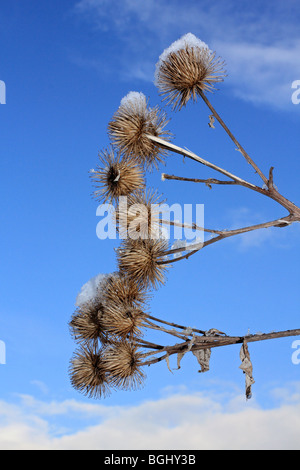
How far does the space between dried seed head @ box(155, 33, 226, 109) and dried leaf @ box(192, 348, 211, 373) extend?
2.85m

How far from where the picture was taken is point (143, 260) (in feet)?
20.1

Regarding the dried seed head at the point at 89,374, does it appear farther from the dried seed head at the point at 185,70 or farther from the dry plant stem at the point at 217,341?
the dried seed head at the point at 185,70

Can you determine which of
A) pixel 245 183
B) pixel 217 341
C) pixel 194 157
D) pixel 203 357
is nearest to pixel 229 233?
pixel 245 183

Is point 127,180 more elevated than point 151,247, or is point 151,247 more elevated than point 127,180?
point 127,180

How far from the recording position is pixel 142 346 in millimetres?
6406

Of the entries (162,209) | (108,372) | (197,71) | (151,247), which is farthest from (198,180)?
(108,372)

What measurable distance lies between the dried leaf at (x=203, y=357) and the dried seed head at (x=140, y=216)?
1460 millimetres

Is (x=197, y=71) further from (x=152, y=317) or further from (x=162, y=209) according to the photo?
(x=152, y=317)

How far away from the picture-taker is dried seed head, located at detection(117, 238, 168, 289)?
6.14 metres

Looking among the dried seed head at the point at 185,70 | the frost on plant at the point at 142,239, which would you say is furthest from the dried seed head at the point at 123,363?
the dried seed head at the point at 185,70

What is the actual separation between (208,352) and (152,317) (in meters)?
0.76

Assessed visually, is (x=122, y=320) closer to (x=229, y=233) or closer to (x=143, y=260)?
(x=143, y=260)
